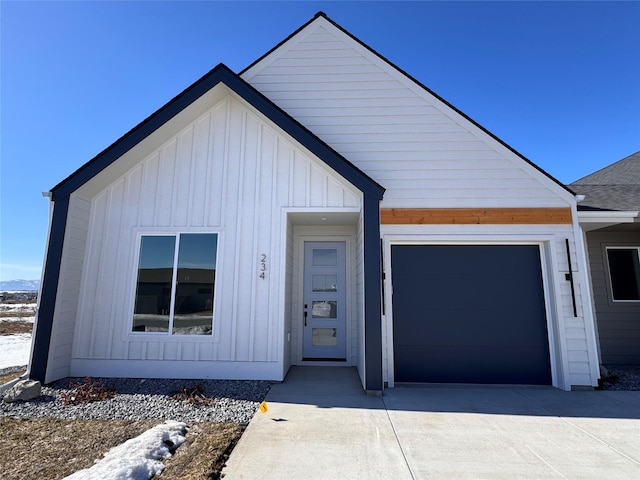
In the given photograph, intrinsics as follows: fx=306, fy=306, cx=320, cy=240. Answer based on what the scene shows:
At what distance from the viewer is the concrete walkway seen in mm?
2727

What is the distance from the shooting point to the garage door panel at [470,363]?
18.1ft

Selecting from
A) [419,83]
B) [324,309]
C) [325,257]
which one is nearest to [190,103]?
[325,257]

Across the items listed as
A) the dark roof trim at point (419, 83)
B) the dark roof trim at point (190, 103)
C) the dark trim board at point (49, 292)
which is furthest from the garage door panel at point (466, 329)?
the dark trim board at point (49, 292)

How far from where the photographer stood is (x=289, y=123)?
217 inches

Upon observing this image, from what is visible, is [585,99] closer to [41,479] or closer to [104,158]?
[104,158]

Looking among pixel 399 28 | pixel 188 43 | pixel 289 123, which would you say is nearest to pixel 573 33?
pixel 399 28

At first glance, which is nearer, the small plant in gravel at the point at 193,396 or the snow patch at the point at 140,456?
the snow patch at the point at 140,456

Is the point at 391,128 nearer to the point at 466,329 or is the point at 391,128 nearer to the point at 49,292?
the point at 466,329

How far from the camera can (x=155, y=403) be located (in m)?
4.34

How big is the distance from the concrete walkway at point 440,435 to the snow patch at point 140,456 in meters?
0.67

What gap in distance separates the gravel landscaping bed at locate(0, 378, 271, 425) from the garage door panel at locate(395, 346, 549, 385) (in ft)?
8.59

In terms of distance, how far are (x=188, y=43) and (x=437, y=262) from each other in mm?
7530

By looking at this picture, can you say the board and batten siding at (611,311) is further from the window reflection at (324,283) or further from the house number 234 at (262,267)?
the house number 234 at (262,267)

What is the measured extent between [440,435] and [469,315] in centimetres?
280
